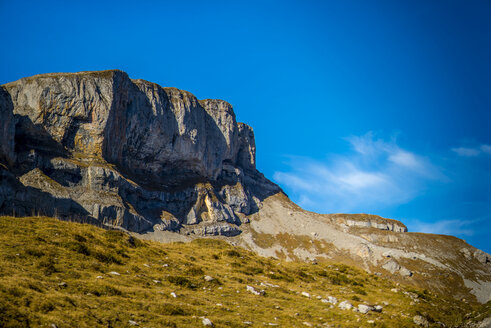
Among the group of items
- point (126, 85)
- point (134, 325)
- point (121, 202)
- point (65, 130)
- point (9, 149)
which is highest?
point (126, 85)

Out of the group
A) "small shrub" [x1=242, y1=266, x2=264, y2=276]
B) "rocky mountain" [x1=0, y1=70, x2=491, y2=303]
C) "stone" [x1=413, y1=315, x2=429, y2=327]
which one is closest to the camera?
"stone" [x1=413, y1=315, x2=429, y2=327]

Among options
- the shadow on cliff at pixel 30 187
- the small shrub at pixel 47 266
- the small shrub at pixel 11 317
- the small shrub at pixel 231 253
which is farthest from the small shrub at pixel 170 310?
the shadow on cliff at pixel 30 187

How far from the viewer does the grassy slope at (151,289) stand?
13938mm

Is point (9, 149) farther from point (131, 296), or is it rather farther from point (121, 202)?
point (131, 296)

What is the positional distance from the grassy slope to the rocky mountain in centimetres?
8705

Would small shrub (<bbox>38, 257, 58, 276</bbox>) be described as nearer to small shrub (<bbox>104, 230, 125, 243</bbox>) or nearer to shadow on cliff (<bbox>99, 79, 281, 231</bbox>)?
small shrub (<bbox>104, 230, 125, 243</bbox>)

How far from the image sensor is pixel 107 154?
151000 millimetres

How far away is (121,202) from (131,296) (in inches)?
4964

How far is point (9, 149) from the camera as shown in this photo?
11762 cm

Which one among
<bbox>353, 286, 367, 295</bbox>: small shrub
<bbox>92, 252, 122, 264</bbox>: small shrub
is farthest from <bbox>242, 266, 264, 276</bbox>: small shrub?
<bbox>92, 252, 122, 264</bbox>: small shrub

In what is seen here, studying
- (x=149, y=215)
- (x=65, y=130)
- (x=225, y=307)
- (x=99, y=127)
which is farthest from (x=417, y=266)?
(x=225, y=307)

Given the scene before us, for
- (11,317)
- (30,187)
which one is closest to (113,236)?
(11,317)

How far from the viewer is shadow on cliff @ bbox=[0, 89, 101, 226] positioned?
97875mm

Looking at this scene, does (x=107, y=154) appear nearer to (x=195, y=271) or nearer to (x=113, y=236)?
(x=113, y=236)
